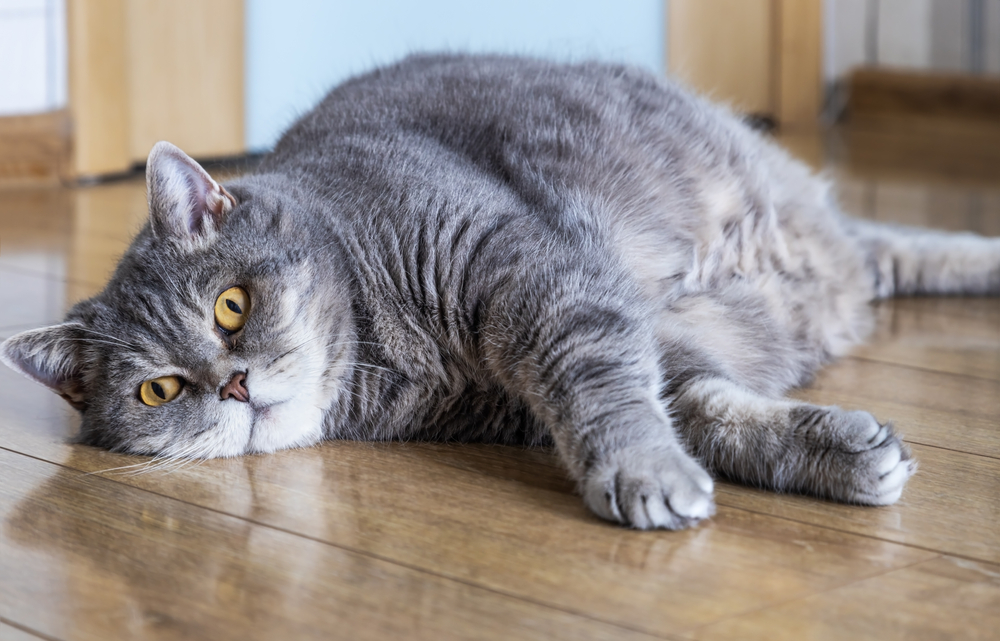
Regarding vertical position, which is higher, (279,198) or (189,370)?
(279,198)

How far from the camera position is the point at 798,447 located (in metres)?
1.19

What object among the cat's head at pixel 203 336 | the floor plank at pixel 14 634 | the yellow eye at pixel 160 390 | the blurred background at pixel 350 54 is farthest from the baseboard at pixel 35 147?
the floor plank at pixel 14 634

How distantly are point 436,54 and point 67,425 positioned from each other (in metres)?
0.95

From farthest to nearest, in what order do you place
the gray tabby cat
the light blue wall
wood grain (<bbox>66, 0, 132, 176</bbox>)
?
the light blue wall, wood grain (<bbox>66, 0, 132, 176</bbox>), the gray tabby cat

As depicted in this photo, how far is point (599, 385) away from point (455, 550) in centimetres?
27

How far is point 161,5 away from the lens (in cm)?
321

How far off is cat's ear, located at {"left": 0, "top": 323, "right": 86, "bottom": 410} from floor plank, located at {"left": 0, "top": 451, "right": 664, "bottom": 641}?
0.76ft

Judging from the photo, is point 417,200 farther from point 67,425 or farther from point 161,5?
point 161,5

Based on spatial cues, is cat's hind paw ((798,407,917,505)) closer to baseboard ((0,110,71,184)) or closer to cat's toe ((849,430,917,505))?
cat's toe ((849,430,917,505))

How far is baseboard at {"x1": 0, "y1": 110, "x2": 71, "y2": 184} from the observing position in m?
3.12

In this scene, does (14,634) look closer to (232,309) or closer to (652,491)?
(232,309)

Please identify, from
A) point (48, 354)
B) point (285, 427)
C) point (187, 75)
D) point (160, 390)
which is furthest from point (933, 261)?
point (187, 75)

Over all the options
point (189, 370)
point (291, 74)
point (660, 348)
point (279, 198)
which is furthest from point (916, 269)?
point (291, 74)

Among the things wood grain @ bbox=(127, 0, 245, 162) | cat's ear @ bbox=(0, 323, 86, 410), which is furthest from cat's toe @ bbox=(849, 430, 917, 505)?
wood grain @ bbox=(127, 0, 245, 162)
